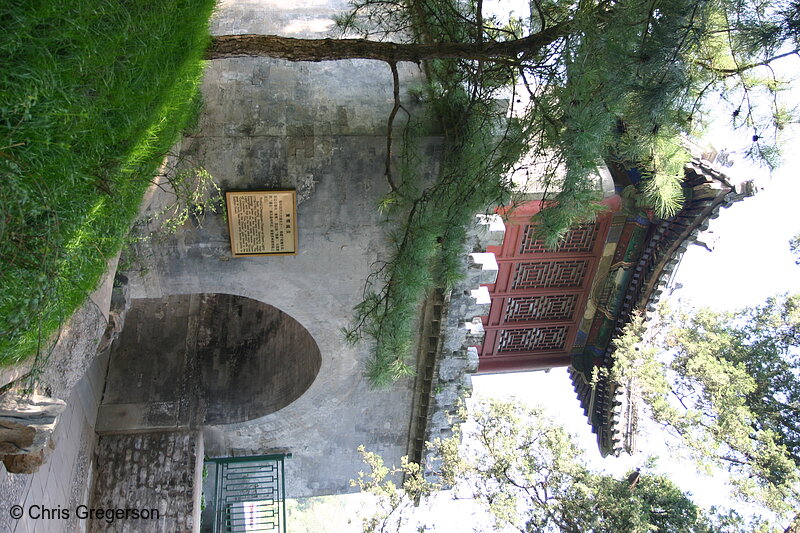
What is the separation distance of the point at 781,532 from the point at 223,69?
22.2 ft

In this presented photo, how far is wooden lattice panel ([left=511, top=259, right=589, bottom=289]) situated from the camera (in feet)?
27.1

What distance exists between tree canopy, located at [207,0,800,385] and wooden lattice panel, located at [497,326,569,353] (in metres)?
2.65

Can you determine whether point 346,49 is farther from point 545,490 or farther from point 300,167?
point 545,490

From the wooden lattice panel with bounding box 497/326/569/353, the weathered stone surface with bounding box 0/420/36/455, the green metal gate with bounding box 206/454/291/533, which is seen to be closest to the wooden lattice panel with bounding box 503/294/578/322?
the wooden lattice panel with bounding box 497/326/569/353

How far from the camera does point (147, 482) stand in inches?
301

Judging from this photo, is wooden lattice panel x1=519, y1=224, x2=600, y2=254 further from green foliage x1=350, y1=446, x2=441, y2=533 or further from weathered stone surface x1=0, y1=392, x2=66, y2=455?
weathered stone surface x1=0, y1=392, x2=66, y2=455

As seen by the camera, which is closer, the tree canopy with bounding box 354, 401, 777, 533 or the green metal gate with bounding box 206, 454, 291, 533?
the tree canopy with bounding box 354, 401, 777, 533

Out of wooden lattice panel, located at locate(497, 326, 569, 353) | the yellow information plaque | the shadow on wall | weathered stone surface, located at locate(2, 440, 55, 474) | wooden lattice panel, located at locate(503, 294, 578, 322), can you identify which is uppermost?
the yellow information plaque

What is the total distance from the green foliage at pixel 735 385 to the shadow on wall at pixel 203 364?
4026mm

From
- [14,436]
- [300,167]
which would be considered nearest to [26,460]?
[14,436]

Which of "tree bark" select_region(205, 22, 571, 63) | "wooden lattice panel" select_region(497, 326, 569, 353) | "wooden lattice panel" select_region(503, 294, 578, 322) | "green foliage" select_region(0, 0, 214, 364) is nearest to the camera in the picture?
"green foliage" select_region(0, 0, 214, 364)

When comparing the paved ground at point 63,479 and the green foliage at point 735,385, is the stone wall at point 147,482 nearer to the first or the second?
the paved ground at point 63,479

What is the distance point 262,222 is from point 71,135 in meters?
3.10

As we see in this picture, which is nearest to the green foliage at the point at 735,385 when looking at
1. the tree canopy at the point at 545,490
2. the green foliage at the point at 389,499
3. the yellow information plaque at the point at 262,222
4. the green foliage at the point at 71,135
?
the tree canopy at the point at 545,490
